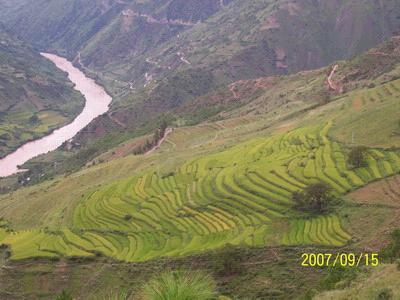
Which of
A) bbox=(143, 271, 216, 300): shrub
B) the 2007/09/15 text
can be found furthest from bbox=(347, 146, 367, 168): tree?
bbox=(143, 271, 216, 300): shrub

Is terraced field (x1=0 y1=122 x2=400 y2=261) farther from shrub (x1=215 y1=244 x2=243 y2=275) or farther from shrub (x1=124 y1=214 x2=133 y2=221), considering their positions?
shrub (x1=215 y1=244 x2=243 y2=275)

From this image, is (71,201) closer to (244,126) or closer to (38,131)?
(244,126)

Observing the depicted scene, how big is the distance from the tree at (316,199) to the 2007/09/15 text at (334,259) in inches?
284

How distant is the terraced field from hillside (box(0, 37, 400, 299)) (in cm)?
15

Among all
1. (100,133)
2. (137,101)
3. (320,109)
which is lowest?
(320,109)

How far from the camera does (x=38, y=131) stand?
18525cm

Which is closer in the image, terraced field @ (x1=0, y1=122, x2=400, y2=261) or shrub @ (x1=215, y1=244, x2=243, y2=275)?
shrub @ (x1=215, y1=244, x2=243, y2=275)

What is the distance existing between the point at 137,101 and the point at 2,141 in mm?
45640

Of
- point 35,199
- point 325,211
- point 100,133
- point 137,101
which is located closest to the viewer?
point 325,211

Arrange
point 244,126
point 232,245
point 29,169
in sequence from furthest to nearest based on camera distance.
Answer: point 29,169
point 244,126
point 232,245

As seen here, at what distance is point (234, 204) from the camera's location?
53.2 m

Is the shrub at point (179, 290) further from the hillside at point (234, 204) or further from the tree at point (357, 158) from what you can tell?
the tree at point (357, 158)

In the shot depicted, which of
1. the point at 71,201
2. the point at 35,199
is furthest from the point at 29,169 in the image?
the point at 71,201

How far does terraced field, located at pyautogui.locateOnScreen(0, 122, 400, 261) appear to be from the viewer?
47281 mm
